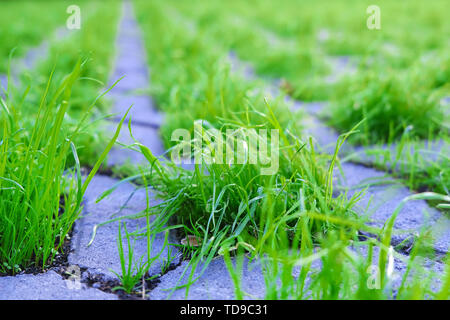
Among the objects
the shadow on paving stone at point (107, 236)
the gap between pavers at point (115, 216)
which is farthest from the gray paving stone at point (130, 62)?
the shadow on paving stone at point (107, 236)

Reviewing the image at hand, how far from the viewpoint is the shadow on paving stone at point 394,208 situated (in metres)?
1.16

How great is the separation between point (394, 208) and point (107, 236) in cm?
82

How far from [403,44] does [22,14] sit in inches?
182

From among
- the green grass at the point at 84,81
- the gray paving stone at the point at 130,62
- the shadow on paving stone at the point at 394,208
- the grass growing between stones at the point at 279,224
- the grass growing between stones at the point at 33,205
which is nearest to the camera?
the grass growing between stones at the point at 279,224

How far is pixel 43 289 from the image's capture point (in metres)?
0.96

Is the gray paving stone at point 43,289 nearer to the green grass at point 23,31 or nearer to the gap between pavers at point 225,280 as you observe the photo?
the gap between pavers at point 225,280

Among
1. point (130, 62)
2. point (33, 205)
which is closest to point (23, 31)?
point (130, 62)

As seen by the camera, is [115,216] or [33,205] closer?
[33,205]

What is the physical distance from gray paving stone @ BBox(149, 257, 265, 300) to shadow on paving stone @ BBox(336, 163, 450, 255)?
11.5 inches

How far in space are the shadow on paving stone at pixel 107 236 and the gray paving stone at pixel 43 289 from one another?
7 cm

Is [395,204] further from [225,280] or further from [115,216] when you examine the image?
[115,216]
